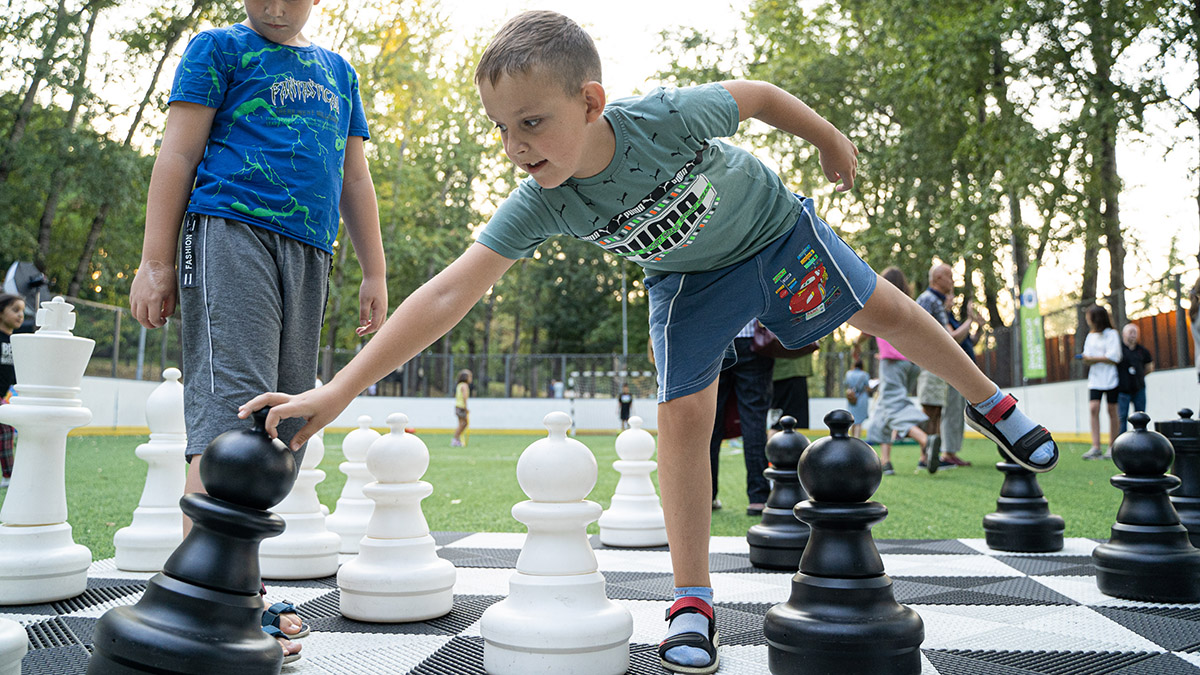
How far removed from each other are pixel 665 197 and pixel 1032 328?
15.5 m

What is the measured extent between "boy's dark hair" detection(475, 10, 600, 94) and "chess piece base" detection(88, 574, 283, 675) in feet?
3.43

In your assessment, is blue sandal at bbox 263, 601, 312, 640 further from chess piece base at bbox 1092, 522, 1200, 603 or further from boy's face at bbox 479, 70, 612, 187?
chess piece base at bbox 1092, 522, 1200, 603

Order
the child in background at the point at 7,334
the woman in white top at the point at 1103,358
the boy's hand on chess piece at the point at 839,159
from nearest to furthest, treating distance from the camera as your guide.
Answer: the boy's hand on chess piece at the point at 839,159
the child in background at the point at 7,334
the woman in white top at the point at 1103,358

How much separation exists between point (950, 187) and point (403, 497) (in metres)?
18.4

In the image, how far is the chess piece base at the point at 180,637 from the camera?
110 centimetres

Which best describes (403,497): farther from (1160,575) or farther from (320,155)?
(1160,575)

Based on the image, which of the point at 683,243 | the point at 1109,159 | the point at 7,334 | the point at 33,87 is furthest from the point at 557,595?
the point at 33,87

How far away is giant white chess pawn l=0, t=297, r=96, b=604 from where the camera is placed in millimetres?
2023

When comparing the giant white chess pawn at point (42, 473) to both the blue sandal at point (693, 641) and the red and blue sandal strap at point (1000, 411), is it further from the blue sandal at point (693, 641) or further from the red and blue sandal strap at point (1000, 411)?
the red and blue sandal strap at point (1000, 411)

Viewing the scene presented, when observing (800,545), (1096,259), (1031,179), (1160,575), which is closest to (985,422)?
(1160,575)

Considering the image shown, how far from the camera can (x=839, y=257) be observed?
1.97 meters

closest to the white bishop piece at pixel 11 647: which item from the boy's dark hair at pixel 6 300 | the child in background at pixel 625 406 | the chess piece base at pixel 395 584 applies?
the chess piece base at pixel 395 584

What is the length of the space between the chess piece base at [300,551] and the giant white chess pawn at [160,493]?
0.27m

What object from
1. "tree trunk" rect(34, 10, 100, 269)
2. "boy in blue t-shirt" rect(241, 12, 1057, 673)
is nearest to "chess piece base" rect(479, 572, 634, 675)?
"boy in blue t-shirt" rect(241, 12, 1057, 673)
